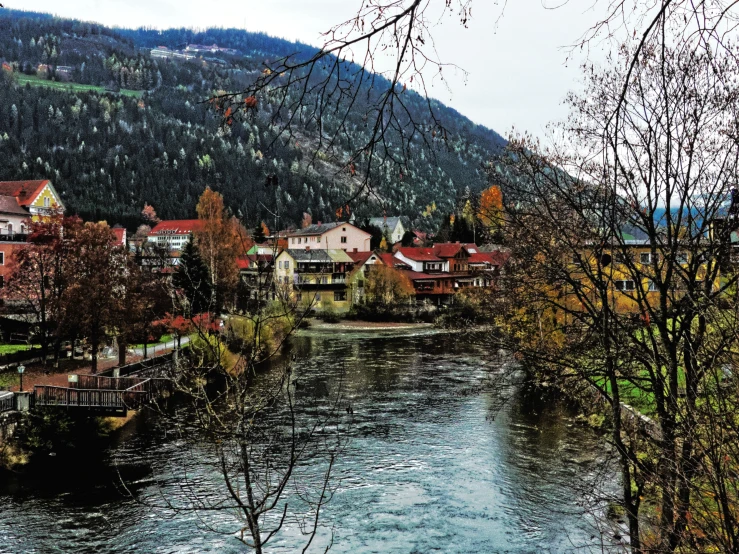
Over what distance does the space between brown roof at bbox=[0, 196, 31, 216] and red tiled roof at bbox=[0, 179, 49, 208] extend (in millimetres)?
1341

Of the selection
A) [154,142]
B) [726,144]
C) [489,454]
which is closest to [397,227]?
[154,142]

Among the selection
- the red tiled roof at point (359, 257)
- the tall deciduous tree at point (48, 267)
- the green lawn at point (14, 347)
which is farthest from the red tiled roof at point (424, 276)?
the tall deciduous tree at point (48, 267)

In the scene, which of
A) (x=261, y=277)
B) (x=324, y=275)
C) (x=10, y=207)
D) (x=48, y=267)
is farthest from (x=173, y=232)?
(x=261, y=277)

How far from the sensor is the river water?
11.8m

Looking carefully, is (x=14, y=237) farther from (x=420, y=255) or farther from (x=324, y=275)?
(x=420, y=255)

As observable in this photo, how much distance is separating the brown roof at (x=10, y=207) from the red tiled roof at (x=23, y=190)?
134cm

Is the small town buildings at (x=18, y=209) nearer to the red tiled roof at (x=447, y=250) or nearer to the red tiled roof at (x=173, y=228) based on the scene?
the red tiled roof at (x=447, y=250)

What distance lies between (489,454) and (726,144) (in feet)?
35.0

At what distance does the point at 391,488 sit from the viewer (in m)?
14.2

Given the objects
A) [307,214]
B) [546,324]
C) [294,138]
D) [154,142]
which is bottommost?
[546,324]

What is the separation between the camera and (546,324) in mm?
22938

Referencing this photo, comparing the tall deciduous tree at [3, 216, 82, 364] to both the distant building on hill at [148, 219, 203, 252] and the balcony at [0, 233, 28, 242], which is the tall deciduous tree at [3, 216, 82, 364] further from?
the distant building on hill at [148, 219, 203, 252]

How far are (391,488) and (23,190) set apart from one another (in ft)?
130

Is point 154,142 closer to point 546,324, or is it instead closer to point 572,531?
point 546,324
